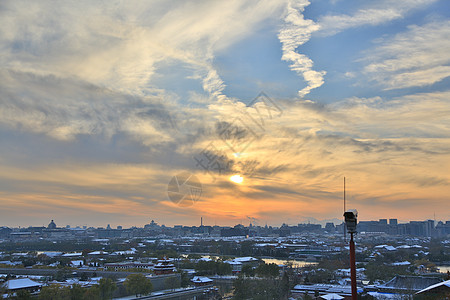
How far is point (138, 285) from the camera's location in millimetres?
25703

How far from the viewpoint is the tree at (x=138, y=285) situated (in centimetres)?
2564

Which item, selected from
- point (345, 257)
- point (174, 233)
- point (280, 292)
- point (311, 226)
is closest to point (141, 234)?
point (174, 233)

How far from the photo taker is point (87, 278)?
32.8m

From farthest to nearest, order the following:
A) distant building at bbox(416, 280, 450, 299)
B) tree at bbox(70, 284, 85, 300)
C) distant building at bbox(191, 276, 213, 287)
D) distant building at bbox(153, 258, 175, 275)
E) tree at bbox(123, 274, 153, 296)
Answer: distant building at bbox(153, 258, 175, 275) < distant building at bbox(191, 276, 213, 287) < tree at bbox(123, 274, 153, 296) < tree at bbox(70, 284, 85, 300) < distant building at bbox(416, 280, 450, 299)

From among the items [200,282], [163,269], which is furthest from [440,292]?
[163,269]

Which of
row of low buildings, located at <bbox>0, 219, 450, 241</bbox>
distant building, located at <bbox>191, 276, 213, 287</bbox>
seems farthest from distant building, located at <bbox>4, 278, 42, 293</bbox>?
row of low buildings, located at <bbox>0, 219, 450, 241</bbox>

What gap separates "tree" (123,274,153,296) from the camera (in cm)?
2564

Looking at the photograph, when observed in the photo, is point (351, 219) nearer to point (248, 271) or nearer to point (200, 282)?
point (200, 282)

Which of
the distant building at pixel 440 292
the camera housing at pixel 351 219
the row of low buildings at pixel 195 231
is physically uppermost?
the camera housing at pixel 351 219

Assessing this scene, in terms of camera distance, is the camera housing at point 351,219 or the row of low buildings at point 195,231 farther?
the row of low buildings at point 195,231

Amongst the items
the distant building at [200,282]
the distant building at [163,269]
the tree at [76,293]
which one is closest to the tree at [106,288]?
the tree at [76,293]

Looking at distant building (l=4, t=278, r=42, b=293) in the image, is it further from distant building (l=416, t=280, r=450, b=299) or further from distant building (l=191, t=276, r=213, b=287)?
distant building (l=416, t=280, r=450, b=299)

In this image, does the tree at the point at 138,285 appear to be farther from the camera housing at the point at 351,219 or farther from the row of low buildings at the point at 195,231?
the row of low buildings at the point at 195,231

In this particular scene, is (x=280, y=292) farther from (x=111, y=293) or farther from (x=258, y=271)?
(x=111, y=293)
